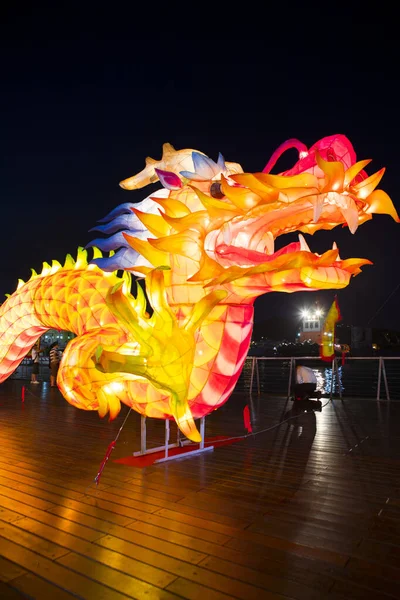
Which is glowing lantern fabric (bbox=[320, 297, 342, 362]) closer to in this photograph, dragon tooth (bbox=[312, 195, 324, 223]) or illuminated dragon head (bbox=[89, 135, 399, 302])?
illuminated dragon head (bbox=[89, 135, 399, 302])

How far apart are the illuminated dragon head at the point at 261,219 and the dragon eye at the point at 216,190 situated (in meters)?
0.01

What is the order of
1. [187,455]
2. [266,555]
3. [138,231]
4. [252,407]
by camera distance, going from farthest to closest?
[252,407], [187,455], [138,231], [266,555]

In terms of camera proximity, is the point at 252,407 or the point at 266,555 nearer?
the point at 266,555

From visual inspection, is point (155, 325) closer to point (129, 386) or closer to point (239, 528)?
point (129, 386)

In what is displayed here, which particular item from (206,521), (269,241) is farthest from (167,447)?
(269,241)

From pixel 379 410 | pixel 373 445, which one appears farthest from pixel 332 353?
pixel 373 445

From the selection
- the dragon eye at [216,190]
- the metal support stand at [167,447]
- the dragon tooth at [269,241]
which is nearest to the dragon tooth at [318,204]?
the dragon tooth at [269,241]

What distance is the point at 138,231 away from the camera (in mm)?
4121

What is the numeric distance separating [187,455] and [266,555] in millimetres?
2410

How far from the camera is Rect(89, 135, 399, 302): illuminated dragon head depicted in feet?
9.58

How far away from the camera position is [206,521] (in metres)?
2.90

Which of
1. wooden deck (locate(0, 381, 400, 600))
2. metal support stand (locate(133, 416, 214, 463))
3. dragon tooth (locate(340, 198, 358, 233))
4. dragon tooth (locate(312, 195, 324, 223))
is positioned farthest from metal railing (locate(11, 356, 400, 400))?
dragon tooth (locate(312, 195, 324, 223))

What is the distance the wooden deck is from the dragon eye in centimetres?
234

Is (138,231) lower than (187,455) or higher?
higher
